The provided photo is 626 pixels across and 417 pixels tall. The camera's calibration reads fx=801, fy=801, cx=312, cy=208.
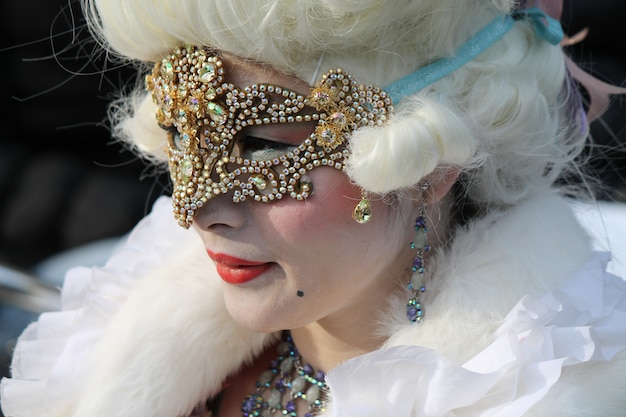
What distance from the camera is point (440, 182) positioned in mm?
1263

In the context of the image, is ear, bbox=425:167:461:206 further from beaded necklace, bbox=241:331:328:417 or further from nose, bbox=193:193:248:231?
beaded necklace, bbox=241:331:328:417

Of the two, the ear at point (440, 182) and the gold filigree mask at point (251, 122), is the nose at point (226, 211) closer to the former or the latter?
the gold filigree mask at point (251, 122)

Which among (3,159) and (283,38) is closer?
(283,38)

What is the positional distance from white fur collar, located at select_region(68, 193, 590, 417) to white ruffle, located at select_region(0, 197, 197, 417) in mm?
66

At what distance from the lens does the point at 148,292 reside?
155 centimetres

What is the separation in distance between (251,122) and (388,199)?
0.24 meters

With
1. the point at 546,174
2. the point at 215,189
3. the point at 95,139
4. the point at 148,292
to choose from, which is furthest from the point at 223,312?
the point at 95,139

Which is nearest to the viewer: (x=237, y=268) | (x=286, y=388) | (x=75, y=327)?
(x=237, y=268)

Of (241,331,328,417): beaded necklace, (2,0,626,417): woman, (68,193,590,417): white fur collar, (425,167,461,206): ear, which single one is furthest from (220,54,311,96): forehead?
(241,331,328,417): beaded necklace

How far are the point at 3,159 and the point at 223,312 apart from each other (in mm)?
2705

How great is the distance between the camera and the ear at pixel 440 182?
1.25 metres

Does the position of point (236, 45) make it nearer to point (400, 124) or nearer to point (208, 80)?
point (208, 80)

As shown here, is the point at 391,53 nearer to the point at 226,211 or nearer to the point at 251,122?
the point at 251,122

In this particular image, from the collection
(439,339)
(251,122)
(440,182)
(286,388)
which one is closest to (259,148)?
(251,122)
